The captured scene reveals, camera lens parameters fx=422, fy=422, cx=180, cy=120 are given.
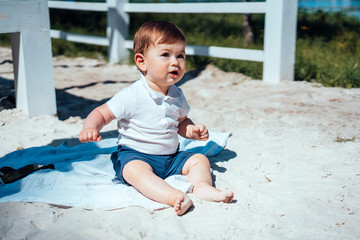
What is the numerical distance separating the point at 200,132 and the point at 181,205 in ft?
1.93

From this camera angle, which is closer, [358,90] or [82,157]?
[82,157]

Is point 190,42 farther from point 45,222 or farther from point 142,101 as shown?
point 45,222

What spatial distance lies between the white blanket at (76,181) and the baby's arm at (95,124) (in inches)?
13.9

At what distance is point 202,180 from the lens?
2.41 m

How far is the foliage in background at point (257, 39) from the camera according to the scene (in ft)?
17.8

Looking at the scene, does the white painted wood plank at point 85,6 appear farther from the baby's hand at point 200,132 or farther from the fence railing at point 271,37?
the baby's hand at point 200,132

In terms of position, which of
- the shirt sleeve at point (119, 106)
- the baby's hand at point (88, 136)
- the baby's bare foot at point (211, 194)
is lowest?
the baby's bare foot at point (211, 194)

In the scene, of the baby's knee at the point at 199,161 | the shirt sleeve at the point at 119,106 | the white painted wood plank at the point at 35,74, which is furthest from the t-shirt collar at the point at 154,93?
the white painted wood plank at the point at 35,74

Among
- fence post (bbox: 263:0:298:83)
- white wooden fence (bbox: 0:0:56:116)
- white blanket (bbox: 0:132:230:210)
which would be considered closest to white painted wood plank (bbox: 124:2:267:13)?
fence post (bbox: 263:0:298:83)

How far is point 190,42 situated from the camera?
7449mm

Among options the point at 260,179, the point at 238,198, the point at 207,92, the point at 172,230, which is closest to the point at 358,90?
the point at 207,92

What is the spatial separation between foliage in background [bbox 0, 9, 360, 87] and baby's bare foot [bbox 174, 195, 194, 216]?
11.4 ft

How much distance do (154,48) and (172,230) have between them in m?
1.01

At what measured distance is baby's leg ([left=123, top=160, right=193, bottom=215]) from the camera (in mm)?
2123
